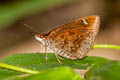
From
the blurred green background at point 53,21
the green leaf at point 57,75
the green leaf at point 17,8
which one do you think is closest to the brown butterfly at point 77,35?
the green leaf at point 57,75

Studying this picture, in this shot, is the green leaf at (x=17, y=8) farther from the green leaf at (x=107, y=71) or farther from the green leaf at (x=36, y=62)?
the green leaf at (x=107, y=71)

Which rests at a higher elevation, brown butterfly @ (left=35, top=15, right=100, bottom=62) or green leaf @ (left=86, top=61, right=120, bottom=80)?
brown butterfly @ (left=35, top=15, right=100, bottom=62)

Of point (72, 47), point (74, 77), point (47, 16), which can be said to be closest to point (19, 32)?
point (47, 16)

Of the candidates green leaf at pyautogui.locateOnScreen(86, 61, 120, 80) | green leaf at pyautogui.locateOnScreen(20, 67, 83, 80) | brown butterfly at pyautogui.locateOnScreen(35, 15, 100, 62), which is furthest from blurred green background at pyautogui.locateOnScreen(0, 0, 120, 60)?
green leaf at pyautogui.locateOnScreen(86, 61, 120, 80)

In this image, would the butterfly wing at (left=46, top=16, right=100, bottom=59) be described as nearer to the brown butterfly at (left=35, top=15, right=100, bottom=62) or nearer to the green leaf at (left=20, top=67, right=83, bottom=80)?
the brown butterfly at (left=35, top=15, right=100, bottom=62)

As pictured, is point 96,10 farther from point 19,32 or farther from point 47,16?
point 19,32

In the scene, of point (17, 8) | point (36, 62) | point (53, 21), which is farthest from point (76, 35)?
point (53, 21)

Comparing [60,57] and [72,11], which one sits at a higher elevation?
[72,11]
